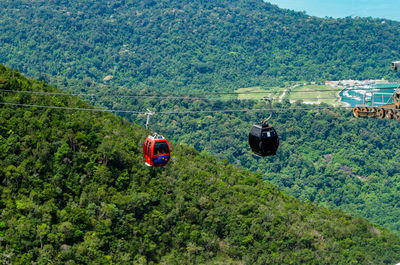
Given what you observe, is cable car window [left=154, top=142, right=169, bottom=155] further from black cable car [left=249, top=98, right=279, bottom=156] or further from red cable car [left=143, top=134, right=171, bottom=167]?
black cable car [left=249, top=98, right=279, bottom=156]

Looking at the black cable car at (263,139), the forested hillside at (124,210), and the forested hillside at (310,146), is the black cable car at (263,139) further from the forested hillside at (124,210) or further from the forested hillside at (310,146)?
the forested hillside at (310,146)

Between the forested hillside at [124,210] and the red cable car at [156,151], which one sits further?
the forested hillside at [124,210]

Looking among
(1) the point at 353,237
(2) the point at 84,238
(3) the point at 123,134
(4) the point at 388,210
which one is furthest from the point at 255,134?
(4) the point at 388,210

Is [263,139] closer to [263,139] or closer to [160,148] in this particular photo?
[263,139]

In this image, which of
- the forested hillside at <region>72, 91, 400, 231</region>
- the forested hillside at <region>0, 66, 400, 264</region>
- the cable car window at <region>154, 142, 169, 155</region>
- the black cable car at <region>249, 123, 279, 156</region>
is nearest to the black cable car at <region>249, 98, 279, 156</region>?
the black cable car at <region>249, 123, 279, 156</region>

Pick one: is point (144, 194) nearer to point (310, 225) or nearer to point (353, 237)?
point (310, 225)

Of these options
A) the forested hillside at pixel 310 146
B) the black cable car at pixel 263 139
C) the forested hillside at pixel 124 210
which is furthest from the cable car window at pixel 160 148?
the forested hillside at pixel 310 146

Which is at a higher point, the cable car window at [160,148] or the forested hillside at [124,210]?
the cable car window at [160,148]
